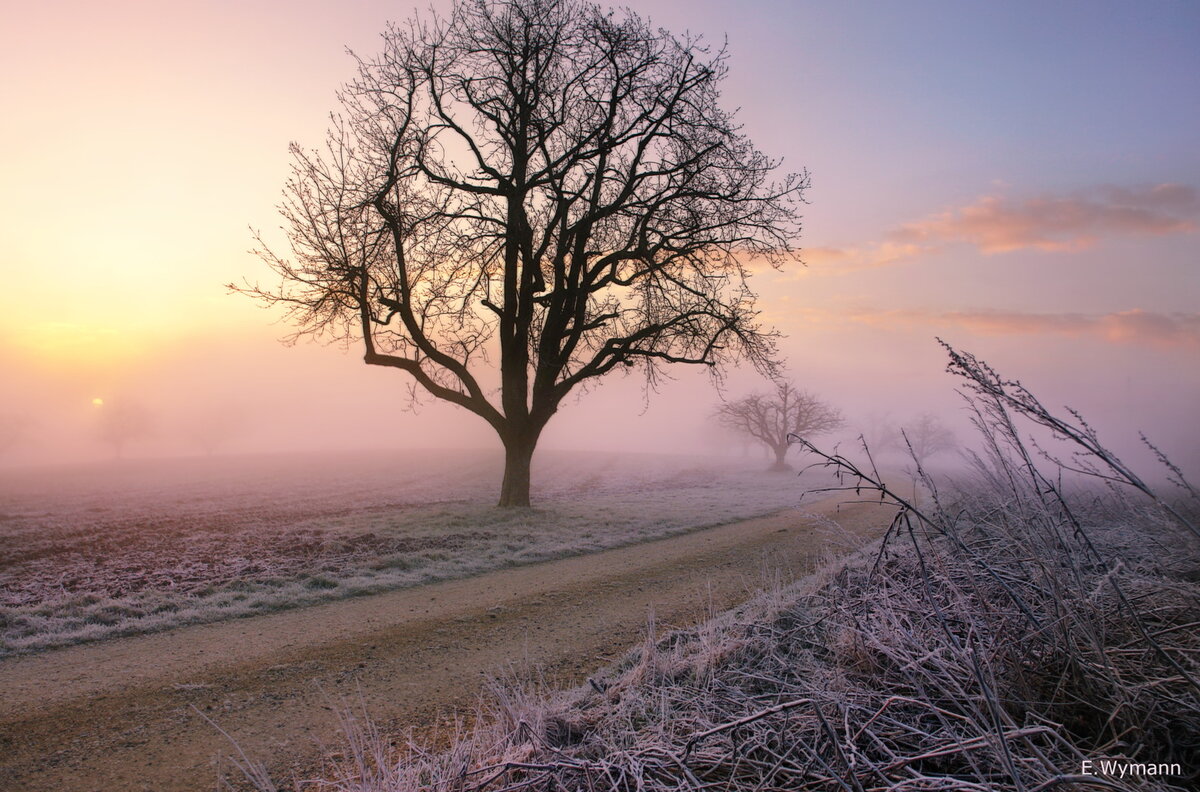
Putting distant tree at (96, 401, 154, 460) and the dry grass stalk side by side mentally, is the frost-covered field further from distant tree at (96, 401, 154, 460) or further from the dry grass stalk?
distant tree at (96, 401, 154, 460)

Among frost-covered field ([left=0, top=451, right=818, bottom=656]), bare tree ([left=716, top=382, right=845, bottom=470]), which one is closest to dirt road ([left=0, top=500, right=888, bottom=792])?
frost-covered field ([left=0, top=451, right=818, bottom=656])

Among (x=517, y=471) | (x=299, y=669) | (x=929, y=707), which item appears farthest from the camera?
(x=517, y=471)

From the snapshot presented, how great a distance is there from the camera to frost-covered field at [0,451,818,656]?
25.3 feet

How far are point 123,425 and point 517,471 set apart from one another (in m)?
74.3

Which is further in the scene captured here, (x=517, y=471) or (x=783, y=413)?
(x=783, y=413)

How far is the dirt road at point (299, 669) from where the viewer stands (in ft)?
13.0

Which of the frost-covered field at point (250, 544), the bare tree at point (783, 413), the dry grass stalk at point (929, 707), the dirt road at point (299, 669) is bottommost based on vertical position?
the dirt road at point (299, 669)

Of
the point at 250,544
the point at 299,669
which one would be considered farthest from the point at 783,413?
the point at 299,669

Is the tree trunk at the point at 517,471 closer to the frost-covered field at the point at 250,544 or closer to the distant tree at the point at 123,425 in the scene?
the frost-covered field at the point at 250,544

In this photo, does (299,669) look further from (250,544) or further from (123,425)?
(123,425)

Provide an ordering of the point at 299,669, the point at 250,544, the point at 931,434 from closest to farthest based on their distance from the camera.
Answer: the point at 299,669, the point at 250,544, the point at 931,434

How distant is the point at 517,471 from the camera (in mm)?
16969

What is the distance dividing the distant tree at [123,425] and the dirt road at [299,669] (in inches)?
3139

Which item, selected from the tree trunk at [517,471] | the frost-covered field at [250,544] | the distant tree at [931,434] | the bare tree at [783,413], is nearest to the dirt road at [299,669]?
the frost-covered field at [250,544]
